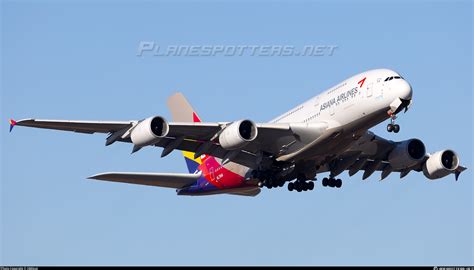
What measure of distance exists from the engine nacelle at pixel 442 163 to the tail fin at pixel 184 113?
13.1 m

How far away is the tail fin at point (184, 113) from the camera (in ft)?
182

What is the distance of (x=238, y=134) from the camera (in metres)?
44.4

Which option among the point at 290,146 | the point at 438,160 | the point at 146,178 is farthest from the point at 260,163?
the point at 438,160

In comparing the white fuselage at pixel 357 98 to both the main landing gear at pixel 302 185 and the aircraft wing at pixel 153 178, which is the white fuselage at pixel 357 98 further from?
the aircraft wing at pixel 153 178

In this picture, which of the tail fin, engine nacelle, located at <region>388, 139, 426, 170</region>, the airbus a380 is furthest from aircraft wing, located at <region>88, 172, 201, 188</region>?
engine nacelle, located at <region>388, 139, 426, 170</region>

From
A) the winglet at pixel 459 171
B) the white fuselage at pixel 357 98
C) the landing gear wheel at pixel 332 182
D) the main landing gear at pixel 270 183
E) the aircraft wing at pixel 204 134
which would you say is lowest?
the main landing gear at pixel 270 183

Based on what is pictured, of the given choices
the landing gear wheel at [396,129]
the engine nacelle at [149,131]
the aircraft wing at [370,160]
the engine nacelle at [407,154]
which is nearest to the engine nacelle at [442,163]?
the aircraft wing at [370,160]

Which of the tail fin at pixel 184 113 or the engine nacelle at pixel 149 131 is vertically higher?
the tail fin at pixel 184 113

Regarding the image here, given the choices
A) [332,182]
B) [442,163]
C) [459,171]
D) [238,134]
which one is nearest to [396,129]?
[238,134]

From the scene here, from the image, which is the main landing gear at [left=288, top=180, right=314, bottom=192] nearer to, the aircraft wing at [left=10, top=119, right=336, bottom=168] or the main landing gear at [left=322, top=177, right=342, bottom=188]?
the main landing gear at [left=322, top=177, right=342, bottom=188]

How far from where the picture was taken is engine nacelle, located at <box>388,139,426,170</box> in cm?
5084

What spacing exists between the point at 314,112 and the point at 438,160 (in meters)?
9.14

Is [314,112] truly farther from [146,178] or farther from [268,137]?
[146,178]

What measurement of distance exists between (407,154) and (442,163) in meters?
2.34
